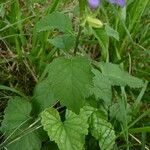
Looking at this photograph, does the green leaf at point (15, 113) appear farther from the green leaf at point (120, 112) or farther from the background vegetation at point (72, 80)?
the green leaf at point (120, 112)

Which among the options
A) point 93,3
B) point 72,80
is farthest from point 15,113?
point 93,3

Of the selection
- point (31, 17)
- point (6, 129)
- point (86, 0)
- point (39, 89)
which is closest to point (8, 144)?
point (6, 129)

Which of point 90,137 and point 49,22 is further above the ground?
point 49,22

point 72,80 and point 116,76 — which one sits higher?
point 72,80

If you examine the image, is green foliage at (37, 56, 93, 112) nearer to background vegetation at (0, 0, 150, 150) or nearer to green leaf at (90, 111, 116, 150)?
background vegetation at (0, 0, 150, 150)

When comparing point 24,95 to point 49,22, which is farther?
→ point 24,95

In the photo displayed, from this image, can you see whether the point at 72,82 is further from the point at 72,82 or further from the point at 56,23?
the point at 56,23

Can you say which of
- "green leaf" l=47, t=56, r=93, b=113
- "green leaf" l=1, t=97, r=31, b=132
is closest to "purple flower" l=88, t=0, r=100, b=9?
"green leaf" l=47, t=56, r=93, b=113

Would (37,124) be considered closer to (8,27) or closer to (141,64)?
(8,27)
